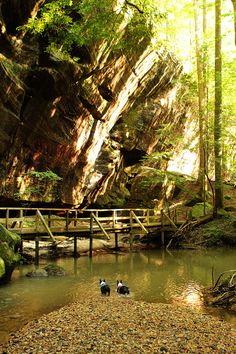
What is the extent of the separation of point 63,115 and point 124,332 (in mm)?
17494

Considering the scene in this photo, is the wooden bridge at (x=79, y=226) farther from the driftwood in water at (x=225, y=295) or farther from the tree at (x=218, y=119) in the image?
the driftwood in water at (x=225, y=295)

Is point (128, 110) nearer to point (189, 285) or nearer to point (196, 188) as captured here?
point (196, 188)

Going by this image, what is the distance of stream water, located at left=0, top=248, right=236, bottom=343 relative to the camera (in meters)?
9.51

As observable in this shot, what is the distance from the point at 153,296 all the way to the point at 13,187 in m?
13.0

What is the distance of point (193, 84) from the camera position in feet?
108

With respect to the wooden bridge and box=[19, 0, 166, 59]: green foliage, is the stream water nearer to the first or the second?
the wooden bridge

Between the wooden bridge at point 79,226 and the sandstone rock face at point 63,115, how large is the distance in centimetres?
178

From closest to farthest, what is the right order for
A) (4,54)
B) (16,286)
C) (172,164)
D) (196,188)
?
(16,286) < (4,54) < (196,188) < (172,164)

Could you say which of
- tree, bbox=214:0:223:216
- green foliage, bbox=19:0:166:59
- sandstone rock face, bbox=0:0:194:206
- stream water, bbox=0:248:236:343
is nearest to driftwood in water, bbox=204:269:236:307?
stream water, bbox=0:248:236:343

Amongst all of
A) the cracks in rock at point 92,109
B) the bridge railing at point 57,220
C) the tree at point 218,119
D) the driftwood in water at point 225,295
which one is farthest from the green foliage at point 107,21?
the tree at point 218,119

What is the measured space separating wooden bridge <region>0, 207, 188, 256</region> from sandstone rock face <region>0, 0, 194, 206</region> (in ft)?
5.84

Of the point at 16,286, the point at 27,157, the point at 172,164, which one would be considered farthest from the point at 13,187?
the point at 172,164

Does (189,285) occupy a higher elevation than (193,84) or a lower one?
lower

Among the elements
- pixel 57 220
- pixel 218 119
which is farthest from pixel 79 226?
pixel 218 119
